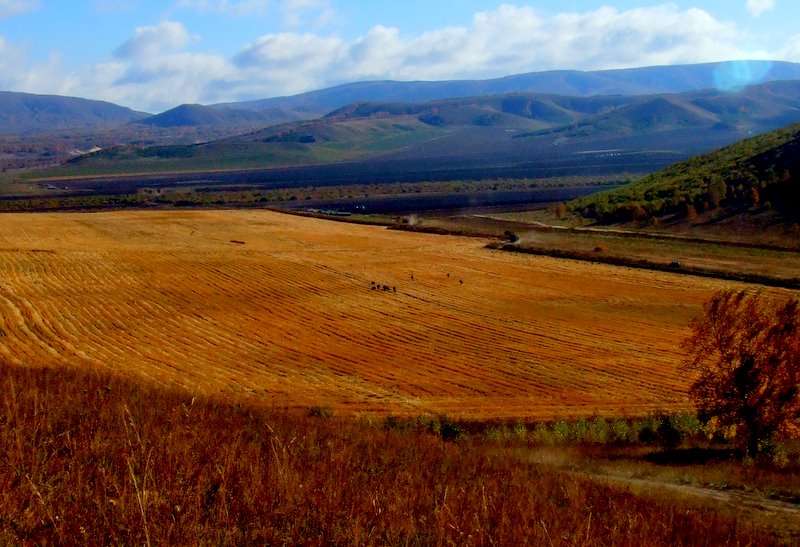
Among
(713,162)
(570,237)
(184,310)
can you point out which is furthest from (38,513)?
(713,162)

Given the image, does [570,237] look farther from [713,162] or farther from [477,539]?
[477,539]

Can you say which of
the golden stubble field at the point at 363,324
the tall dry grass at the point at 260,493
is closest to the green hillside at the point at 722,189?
the golden stubble field at the point at 363,324

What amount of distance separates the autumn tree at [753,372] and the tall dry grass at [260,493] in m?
7.29

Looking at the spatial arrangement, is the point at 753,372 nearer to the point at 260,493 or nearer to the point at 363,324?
the point at 260,493

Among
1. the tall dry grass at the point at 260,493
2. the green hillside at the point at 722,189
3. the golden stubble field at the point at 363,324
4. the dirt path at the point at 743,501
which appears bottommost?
the golden stubble field at the point at 363,324

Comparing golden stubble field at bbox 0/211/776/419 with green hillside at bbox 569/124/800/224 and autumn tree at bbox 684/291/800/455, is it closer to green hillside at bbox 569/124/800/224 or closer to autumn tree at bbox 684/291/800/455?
autumn tree at bbox 684/291/800/455

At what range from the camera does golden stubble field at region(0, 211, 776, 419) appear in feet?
69.3

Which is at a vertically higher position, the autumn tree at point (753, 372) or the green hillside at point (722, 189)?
the green hillside at point (722, 189)

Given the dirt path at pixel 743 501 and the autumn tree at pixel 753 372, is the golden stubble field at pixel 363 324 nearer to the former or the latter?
the autumn tree at pixel 753 372

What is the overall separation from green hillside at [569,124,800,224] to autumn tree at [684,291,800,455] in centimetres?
4065

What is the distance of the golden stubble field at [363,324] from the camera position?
69.3 ft

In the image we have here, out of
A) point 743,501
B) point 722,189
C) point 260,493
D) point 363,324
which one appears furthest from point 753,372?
point 722,189

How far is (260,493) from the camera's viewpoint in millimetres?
5516

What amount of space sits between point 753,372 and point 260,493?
1216cm
